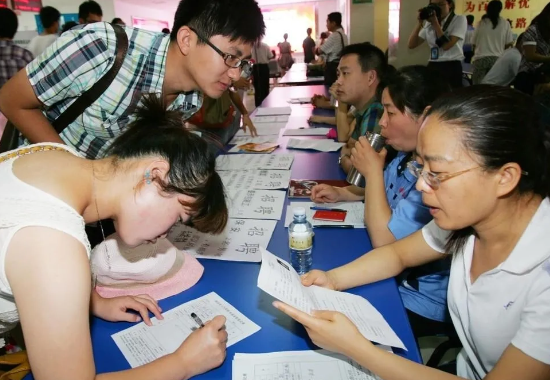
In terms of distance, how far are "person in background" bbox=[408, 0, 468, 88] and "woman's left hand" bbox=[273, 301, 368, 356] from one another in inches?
153

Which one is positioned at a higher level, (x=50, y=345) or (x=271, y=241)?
(x=50, y=345)

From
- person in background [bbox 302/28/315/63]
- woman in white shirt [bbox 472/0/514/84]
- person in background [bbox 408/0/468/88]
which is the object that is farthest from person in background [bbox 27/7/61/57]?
person in background [bbox 302/28/315/63]

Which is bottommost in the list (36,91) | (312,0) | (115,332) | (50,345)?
(115,332)

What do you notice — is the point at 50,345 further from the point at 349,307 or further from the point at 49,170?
the point at 349,307

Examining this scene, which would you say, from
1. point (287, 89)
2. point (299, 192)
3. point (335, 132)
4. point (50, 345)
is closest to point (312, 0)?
point (287, 89)

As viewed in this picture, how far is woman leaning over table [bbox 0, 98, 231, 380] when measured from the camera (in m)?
0.61

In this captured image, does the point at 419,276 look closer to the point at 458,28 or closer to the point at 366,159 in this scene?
the point at 366,159

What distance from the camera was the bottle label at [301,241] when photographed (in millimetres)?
1096

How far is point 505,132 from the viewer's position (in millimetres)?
750

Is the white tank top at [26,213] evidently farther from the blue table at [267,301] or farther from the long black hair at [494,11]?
the long black hair at [494,11]

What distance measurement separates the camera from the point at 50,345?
61 cm

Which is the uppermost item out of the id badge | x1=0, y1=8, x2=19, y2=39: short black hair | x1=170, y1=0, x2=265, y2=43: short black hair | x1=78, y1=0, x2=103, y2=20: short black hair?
x1=78, y1=0, x2=103, y2=20: short black hair

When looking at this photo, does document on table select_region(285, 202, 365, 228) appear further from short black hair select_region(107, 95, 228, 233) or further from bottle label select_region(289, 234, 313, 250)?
short black hair select_region(107, 95, 228, 233)

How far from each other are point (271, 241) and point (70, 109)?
746mm
